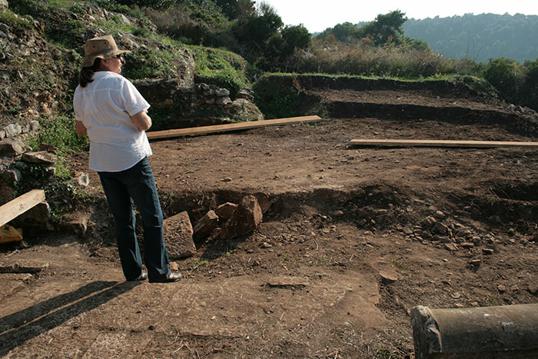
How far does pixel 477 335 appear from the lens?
2.24 m

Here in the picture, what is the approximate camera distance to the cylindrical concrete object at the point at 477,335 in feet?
7.27

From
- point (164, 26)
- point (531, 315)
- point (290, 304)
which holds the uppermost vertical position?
point (164, 26)

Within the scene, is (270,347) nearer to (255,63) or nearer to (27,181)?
(27,181)

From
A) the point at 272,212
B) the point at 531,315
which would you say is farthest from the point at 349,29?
the point at 531,315

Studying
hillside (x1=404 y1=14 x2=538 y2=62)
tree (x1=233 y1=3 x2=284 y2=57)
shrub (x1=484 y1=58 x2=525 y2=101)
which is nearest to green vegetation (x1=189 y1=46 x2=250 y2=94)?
tree (x1=233 y1=3 x2=284 y2=57)

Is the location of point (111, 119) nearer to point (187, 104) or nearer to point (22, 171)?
point (22, 171)

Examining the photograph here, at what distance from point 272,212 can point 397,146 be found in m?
3.26

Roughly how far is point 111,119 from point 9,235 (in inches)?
89.9

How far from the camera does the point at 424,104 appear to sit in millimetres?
10109

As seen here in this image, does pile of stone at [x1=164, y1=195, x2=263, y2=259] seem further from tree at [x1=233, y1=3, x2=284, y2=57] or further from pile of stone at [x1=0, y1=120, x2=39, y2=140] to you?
tree at [x1=233, y1=3, x2=284, y2=57]

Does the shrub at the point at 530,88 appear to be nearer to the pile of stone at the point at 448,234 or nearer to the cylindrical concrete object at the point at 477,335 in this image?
the pile of stone at the point at 448,234

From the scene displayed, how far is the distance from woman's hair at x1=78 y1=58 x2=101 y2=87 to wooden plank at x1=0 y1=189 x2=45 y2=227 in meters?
1.92

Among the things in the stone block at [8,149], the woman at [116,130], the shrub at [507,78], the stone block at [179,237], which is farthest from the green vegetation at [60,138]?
the shrub at [507,78]

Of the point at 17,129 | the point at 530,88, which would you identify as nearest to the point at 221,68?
the point at 17,129
